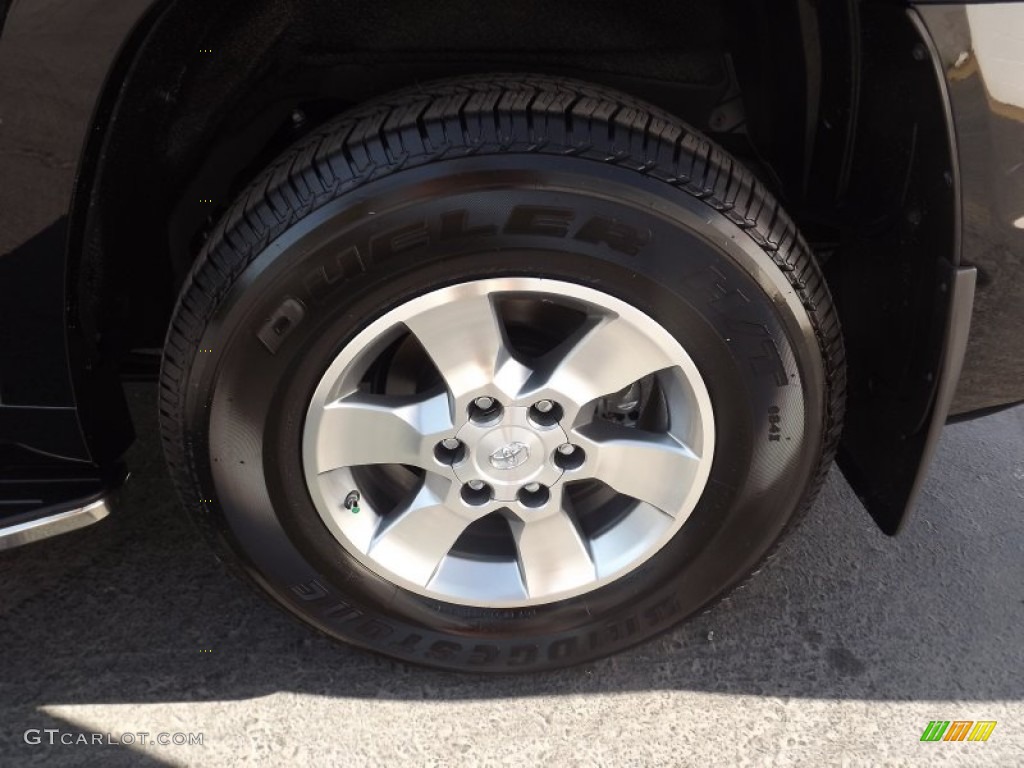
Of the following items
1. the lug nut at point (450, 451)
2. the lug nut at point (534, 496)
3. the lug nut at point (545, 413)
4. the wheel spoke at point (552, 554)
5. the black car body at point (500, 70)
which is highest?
the black car body at point (500, 70)

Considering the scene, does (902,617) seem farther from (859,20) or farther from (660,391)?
(859,20)

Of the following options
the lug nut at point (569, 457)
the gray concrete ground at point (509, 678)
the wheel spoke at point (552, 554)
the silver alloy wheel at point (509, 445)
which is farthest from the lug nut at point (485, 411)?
the gray concrete ground at point (509, 678)

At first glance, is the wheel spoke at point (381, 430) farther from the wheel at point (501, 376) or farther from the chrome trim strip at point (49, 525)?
the chrome trim strip at point (49, 525)

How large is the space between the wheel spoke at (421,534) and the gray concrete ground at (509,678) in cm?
30

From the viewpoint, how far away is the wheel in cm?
137

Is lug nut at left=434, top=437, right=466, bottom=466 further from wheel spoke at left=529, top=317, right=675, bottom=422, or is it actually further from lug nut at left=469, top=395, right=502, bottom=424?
wheel spoke at left=529, top=317, right=675, bottom=422

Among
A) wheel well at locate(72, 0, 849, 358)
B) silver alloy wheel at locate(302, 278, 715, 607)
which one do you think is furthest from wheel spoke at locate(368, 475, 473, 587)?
wheel well at locate(72, 0, 849, 358)

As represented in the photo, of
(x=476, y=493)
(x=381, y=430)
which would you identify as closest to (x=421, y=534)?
(x=476, y=493)

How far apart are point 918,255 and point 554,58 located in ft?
2.47

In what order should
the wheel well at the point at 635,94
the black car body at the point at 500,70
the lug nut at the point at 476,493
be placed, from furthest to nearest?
the lug nut at the point at 476,493
the wheel well at the point at 635,94
the black car body at the point at 500,70

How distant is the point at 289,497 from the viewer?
5.16 ft

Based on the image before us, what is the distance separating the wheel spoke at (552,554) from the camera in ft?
5.59

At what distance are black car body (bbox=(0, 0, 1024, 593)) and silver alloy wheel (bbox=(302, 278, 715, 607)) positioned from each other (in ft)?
1.46

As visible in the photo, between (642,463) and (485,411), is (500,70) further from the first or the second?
(642,463)
